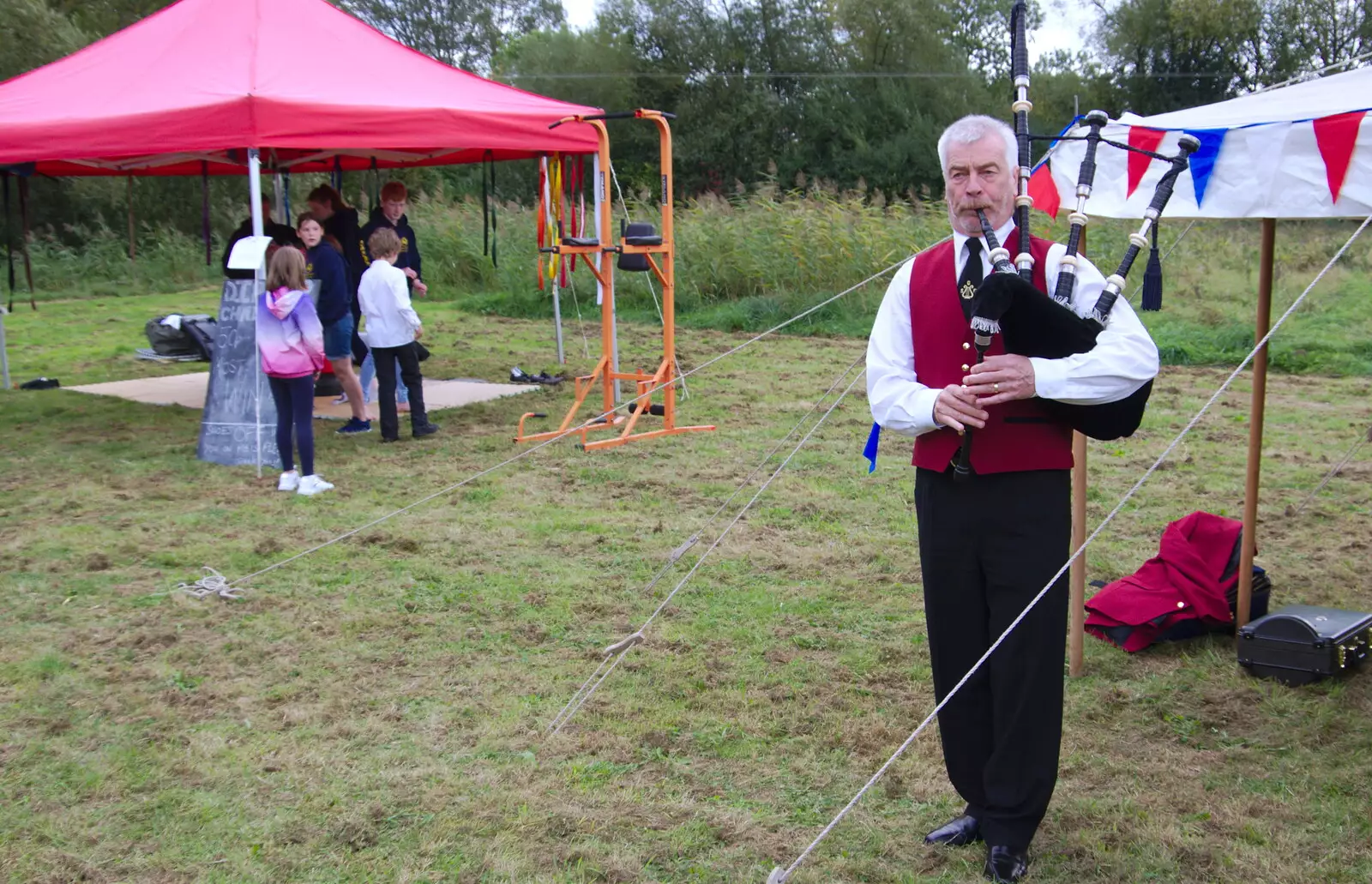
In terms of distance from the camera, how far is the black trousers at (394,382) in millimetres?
7496

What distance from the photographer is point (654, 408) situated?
8055 mm

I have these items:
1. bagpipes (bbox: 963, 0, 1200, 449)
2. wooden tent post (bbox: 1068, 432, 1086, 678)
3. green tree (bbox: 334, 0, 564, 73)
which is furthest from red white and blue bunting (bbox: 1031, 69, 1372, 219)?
green tree (bbox: 334, 0, 564, 73)

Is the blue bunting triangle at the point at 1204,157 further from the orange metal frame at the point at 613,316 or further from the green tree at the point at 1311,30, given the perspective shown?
the green tree at the point at 1311,30

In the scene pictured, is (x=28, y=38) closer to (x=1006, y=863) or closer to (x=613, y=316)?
(x=613, y=316)

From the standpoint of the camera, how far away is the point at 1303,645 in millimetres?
3830

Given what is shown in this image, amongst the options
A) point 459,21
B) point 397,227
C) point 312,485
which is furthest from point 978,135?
point 459,21

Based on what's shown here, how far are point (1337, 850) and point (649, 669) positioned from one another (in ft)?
6.94

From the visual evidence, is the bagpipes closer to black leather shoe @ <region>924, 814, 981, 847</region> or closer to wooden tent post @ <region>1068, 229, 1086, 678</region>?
black leather shoe @ <region>924, 814, 981, 847</region>

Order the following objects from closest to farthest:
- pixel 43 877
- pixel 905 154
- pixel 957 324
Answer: pixel 957 324, pixel 43 877, pixel 905 154

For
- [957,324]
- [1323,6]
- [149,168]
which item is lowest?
[957,324]

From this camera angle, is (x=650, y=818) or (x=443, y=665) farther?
(x=443, y=665)

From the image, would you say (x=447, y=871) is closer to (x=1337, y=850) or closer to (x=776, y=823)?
(x=776, y=823)

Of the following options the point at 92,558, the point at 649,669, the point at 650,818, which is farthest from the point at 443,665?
the point at 92,558

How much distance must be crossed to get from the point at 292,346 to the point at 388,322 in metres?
1.17
